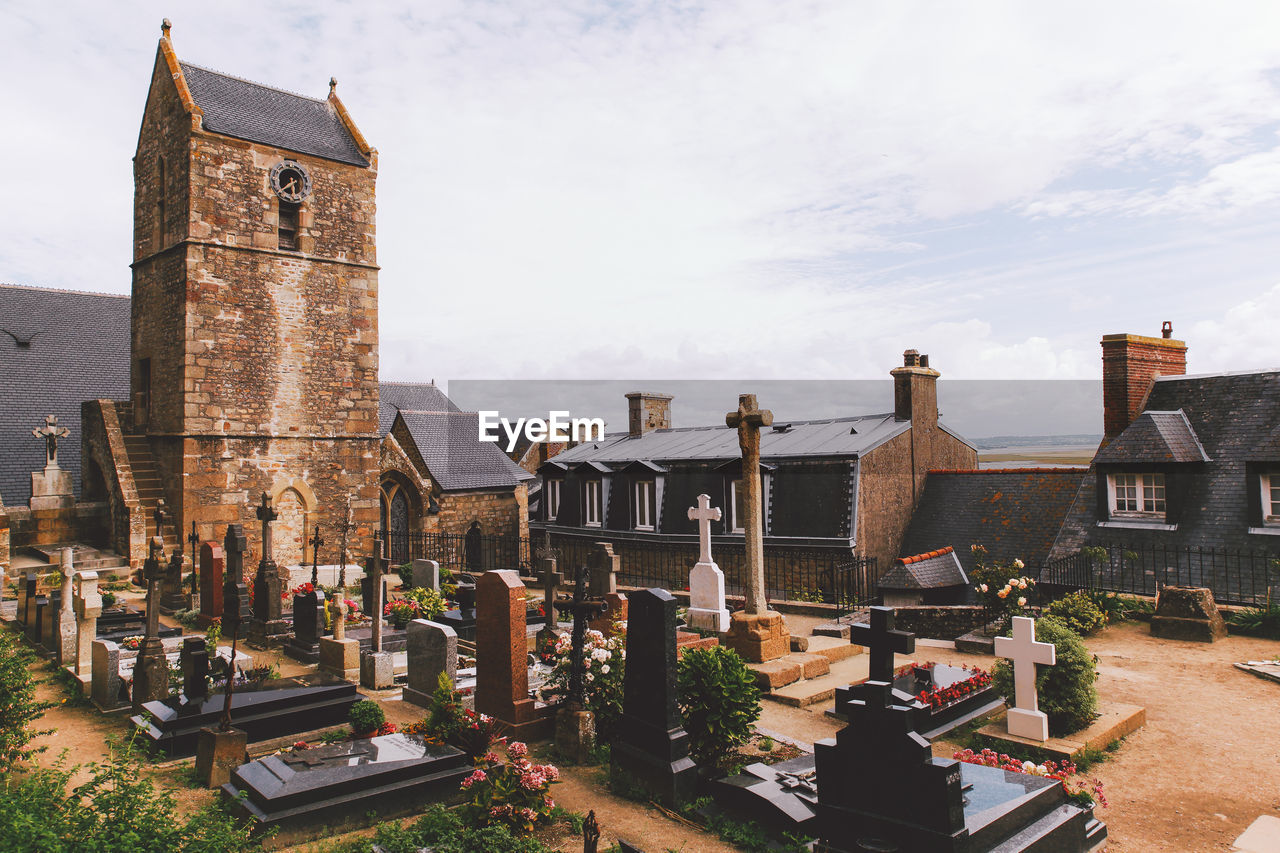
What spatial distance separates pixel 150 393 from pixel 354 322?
538 cm

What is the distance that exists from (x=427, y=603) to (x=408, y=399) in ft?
67.6

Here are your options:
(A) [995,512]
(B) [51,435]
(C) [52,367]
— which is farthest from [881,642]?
(C) [52,367]

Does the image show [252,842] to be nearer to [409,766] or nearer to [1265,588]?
[409,766]

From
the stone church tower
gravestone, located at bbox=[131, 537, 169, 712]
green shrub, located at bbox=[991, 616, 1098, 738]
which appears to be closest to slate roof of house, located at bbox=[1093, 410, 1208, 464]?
green shrub, located at bbox=[991, 616, 1098, 738]

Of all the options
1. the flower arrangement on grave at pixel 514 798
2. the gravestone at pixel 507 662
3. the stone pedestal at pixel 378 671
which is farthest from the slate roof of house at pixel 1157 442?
the flower arrangement on grave at pixel 514 798

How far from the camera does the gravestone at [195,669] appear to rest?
8406 mm

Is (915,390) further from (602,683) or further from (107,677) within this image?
(107,677)

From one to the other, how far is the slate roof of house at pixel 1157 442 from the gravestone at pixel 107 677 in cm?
1782

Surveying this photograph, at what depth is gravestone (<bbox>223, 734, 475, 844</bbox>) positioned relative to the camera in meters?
6.28

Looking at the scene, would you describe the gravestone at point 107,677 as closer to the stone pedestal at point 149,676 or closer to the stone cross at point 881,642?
the stone pedestal at point 149,676

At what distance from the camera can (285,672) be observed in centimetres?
1170

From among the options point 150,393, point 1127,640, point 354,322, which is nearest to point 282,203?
point 354,322

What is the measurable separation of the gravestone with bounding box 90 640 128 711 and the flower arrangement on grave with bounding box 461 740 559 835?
19.3 ft

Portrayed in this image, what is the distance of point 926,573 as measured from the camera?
17.2 meters
